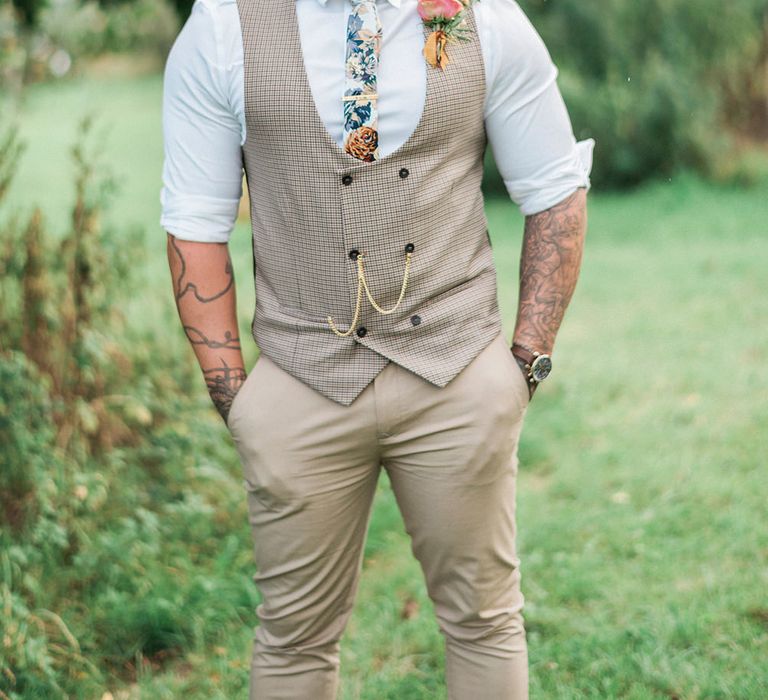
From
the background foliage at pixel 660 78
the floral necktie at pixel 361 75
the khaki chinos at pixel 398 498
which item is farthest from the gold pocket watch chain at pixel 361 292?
the background foliage at pixel 660 78

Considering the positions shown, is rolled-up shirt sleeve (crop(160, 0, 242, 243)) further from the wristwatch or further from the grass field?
the grass field

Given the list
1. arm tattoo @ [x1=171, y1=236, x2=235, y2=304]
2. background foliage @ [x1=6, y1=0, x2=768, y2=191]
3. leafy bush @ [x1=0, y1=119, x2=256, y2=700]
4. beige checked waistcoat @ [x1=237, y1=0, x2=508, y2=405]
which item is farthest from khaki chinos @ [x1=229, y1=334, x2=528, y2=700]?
background foliage @ [x1=6, y1=0, x2=768, y2=191]

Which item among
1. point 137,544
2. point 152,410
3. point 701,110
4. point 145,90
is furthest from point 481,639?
point 145,90

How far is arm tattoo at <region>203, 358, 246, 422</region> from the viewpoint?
2.19 meters

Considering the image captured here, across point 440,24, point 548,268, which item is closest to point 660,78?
point 548,268

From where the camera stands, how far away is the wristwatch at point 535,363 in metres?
2.22

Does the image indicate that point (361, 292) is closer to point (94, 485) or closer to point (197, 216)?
point (197, 216)

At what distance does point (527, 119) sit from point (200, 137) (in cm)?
66

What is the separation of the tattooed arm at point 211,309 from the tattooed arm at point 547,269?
24.6 inches

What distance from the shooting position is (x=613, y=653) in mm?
2875

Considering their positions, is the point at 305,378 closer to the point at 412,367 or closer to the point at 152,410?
the point at 412,367

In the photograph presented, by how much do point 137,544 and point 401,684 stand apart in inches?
40.0

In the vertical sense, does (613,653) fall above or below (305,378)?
below

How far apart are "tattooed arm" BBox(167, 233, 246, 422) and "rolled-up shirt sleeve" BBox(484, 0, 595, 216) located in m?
0.64
